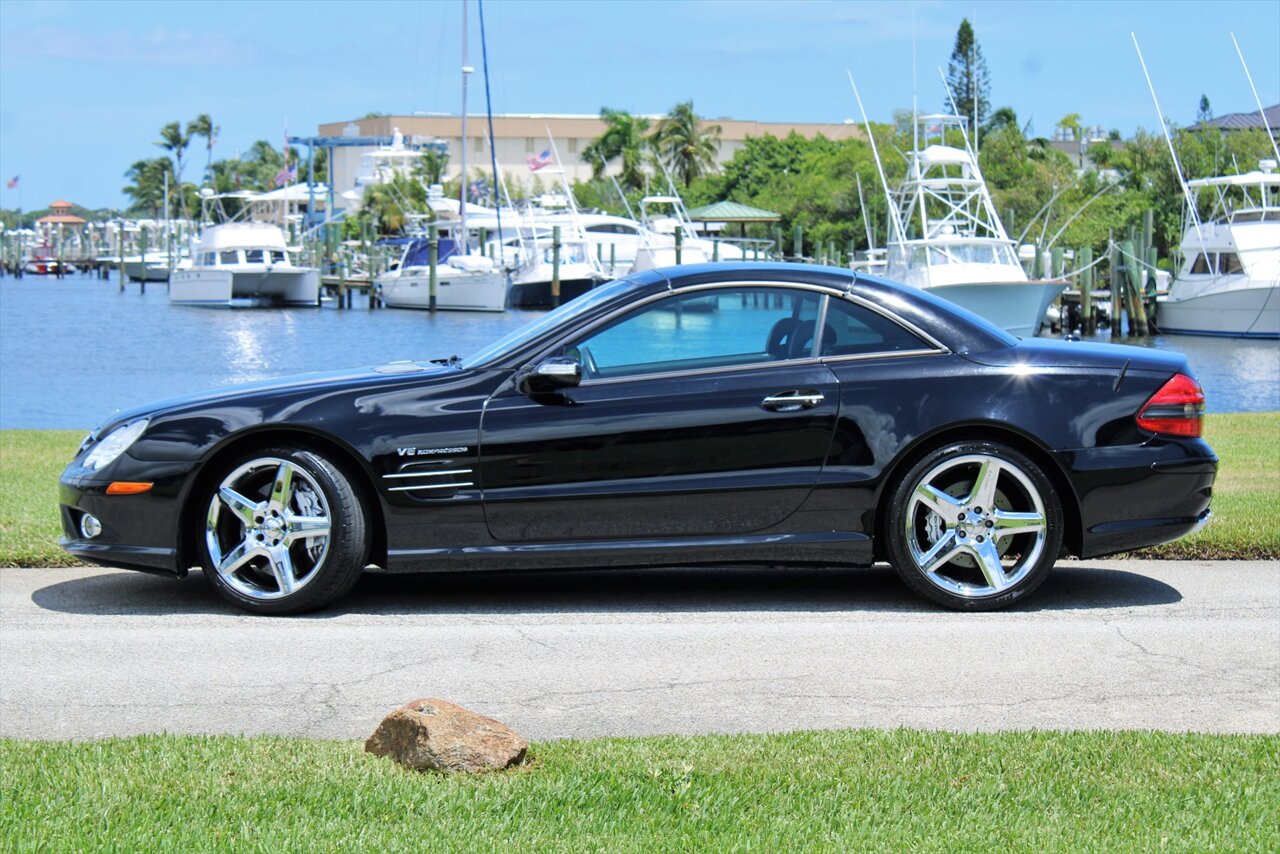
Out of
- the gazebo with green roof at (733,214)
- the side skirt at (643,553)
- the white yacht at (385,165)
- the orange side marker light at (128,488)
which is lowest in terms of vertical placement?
the side skirt at (643,553)

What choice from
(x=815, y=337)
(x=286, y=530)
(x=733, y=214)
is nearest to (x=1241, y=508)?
(x=815, y=337)

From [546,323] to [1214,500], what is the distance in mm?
4575

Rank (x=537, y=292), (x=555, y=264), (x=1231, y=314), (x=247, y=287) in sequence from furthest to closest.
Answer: (x=247, y=287)
(x=537, y=292)
(x=555, y=264)
(x=1231, y=314)

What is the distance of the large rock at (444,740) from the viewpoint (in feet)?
14.1

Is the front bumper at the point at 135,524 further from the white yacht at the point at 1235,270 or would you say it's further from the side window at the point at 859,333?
the white yacht at the point at 1235,270

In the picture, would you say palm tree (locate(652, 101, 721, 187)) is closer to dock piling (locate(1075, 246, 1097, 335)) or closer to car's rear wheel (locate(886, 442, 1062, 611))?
dock piling (locate(1075, 246, 1097, 335))

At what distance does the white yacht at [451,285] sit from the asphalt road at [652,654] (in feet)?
185

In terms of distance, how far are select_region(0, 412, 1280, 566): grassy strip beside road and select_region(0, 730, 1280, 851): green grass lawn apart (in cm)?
363

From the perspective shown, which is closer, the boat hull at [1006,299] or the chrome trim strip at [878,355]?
the chrome trim strip at [878,355]

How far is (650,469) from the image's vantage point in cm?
669

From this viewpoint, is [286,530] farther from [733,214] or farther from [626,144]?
[626,144]

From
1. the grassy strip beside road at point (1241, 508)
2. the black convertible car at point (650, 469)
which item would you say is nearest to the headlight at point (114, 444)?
the black convertible car at point (650, 469)

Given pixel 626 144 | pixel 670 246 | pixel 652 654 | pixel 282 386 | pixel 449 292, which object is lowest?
pixel 652 654

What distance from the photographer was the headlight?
680 centimetres
